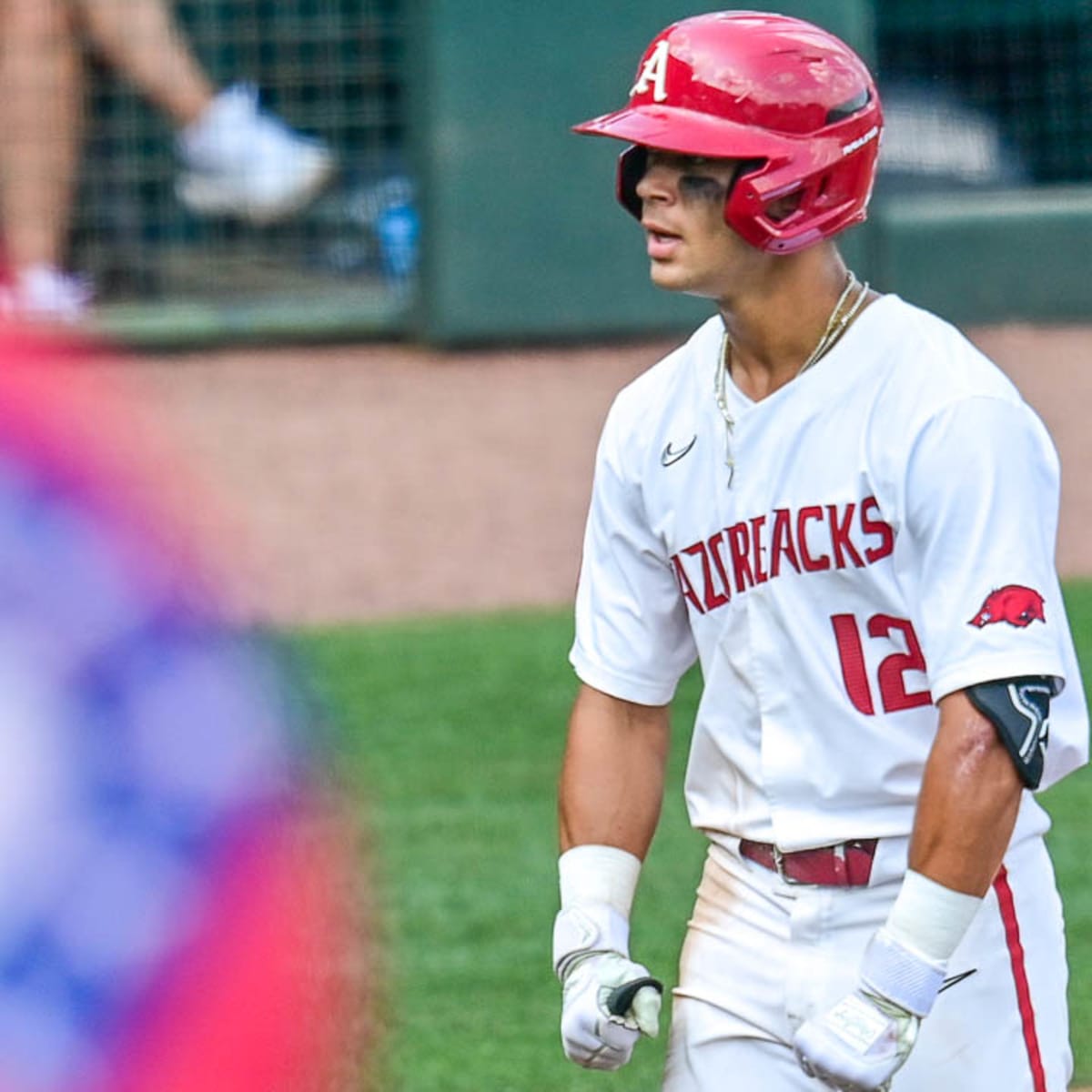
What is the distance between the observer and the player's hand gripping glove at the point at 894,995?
2.54 metres

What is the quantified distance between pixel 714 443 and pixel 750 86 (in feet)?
1.34

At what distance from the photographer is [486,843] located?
614cm

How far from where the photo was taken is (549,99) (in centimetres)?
1083

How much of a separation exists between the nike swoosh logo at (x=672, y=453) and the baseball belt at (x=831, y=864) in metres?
0.46

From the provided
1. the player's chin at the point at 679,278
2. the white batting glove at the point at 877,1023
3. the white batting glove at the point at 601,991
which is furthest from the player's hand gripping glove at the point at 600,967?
the player's chin at the point at 679,278

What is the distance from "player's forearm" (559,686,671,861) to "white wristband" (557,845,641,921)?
0.01 meters

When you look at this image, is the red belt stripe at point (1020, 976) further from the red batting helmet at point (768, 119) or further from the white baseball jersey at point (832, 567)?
the red batting helmet at point (768, 119)

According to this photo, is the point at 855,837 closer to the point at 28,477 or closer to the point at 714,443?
the point at 714,443

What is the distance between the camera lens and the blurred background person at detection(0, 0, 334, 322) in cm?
1041

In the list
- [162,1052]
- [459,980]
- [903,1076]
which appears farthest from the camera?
[459,980]

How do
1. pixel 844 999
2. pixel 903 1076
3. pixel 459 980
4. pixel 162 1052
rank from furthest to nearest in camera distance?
pixel 459 980 < pixel 903 1076 < pixel 844 999 < pixel 162 1052

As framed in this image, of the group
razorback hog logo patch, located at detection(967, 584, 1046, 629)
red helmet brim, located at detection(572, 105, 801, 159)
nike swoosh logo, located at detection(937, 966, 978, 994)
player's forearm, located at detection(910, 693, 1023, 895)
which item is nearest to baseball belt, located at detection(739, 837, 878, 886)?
nike swoosh logo, located at detection(937, 966, 978, 994)

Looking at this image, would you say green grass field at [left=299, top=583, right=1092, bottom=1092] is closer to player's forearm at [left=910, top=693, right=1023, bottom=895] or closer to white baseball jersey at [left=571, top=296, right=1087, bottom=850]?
white baseball jersey at [left=571, top=296, right=1087, bottom=850]

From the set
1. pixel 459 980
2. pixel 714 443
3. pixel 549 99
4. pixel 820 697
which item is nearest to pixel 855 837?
pixel 820 697
